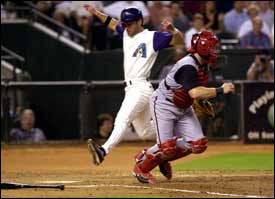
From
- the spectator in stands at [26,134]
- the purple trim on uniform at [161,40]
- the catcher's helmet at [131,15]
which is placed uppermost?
the catcher's helmet at [131,15]

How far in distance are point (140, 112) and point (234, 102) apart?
6.36 metres

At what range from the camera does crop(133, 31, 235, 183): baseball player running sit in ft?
33.1

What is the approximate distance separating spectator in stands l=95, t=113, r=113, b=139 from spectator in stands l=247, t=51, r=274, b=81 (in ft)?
9.23

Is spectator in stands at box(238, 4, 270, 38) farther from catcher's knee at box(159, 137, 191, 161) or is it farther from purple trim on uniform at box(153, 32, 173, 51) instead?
catcher's knee at box(159, 137, 191, 161)

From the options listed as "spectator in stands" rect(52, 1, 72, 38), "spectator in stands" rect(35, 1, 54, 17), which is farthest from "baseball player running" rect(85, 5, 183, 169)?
"spectator in stands" rect(35, 1, 54, 17)

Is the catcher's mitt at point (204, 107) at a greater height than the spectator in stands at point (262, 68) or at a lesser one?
greater

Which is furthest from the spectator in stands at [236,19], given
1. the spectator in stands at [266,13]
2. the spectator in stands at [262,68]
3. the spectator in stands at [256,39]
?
the spectator in stands at [262,68]

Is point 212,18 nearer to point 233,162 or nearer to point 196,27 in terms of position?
point 196,27

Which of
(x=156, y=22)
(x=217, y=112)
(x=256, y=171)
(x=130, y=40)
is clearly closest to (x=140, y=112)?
(x=130, y=40)

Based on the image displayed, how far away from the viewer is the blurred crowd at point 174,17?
Answer: 62.1 ft

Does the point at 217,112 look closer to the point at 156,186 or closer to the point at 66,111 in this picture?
the point at 66,111

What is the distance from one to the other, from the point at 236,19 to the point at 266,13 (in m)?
0.65

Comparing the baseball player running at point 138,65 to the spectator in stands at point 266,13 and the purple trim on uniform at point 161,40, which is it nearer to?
the purple trim on uniform at point 161,40

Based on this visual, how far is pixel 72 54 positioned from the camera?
19688 millimetres
